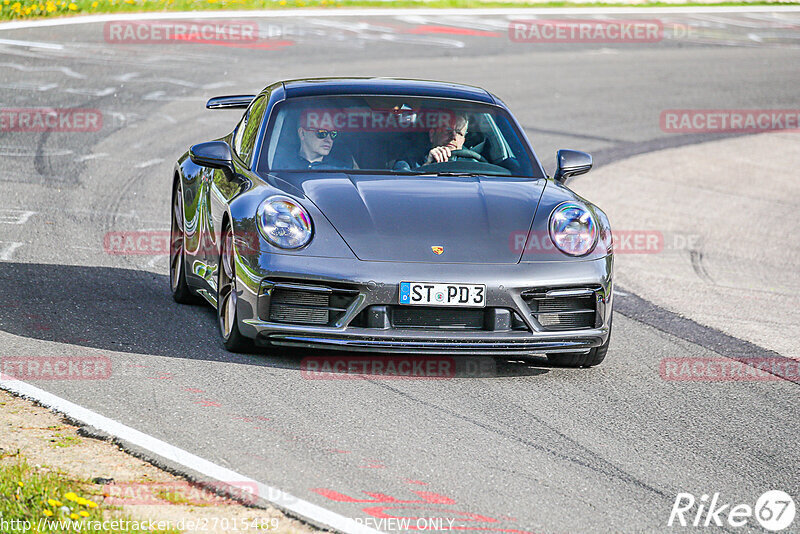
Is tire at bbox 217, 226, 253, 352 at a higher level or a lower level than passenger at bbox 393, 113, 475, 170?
lower

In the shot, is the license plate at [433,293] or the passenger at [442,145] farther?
the passenger at [442,145]

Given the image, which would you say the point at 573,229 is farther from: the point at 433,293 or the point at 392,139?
the point at 392,139

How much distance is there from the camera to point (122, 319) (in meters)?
7.36

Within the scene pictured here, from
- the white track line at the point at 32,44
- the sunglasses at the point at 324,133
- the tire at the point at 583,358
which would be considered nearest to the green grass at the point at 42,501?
the tire at the point at 583,358

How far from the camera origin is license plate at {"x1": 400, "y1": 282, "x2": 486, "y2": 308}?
620 centimetres

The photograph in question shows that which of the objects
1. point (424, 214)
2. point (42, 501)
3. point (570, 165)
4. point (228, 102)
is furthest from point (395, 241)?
point (228, 102)

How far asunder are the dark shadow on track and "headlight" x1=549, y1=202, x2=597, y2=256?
68 cm

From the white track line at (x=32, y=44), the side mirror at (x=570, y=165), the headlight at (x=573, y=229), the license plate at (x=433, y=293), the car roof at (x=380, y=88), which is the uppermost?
the car roof at (x=380, y=88)

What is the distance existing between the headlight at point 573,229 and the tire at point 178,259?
2.46 m

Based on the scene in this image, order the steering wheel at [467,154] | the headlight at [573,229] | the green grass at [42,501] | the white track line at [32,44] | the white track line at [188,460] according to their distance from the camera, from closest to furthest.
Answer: the green grass at [42,501]
the white track line at [188,460]
the headlight at [573,229]
the steering wheel at [467,154]
the white track line at [32,44]

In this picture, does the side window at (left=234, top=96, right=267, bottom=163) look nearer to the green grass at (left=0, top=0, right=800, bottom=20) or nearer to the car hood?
the car hood

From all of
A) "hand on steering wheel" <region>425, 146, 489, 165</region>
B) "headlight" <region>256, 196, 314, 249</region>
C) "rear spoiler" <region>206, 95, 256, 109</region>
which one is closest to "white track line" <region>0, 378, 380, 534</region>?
"headlight" <region>256, 196, 314, 249</region>

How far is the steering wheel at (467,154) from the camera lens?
7527 mm

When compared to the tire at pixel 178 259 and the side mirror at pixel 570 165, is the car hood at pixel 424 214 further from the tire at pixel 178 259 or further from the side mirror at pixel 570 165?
the tire at pixel 178 259
